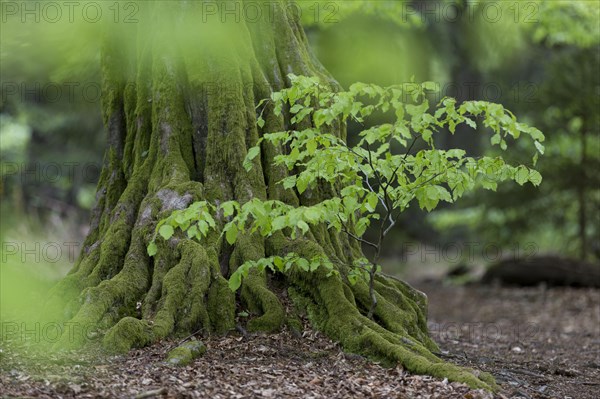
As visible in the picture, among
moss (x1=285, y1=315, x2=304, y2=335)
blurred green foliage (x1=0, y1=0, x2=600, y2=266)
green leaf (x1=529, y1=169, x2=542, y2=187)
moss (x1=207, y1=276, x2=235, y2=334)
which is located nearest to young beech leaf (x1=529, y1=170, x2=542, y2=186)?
green leaf (x1=529, y1=169, x2=542, y2=187)

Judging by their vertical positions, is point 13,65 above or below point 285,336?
above

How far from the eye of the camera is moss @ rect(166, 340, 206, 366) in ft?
15.0

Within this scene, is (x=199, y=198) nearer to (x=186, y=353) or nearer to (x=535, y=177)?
(x=186, y=353)

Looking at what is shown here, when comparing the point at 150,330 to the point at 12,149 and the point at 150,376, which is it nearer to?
the point at 150,376

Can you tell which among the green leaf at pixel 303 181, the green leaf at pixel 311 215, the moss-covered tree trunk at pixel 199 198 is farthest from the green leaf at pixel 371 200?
the moss-covered tree trunk at pixel 199 198

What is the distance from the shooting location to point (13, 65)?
966 centimetres

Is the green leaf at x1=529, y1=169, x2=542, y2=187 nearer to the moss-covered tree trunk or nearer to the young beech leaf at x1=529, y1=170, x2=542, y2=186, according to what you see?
the young beech leaf at x1=529, y1=170, x2=542, y2=186

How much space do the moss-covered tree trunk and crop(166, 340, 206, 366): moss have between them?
Answer: 0.22m

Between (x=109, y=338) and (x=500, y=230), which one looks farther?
(x=500, y=230)

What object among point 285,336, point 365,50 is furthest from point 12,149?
point 285,336

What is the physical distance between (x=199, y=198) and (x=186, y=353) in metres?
1.36

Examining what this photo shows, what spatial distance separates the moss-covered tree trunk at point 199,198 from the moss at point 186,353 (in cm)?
22

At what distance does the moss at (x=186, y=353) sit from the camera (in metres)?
4.58

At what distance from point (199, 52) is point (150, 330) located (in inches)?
100
